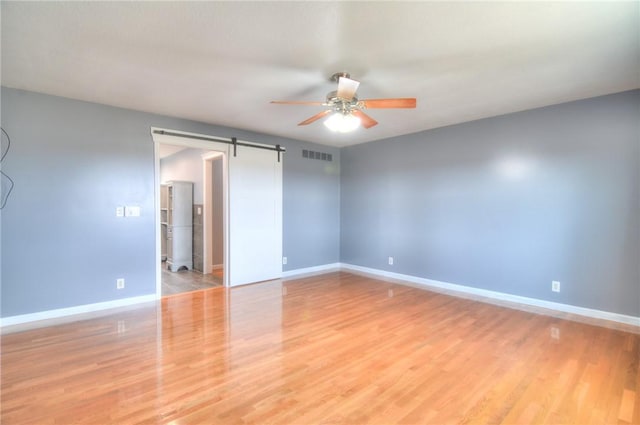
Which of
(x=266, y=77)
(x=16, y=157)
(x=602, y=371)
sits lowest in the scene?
(x=602, y=371)

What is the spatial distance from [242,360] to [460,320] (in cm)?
236

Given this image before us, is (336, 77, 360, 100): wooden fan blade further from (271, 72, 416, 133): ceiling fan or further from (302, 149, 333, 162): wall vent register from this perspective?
(302, 149, 333, 162): wall vent register

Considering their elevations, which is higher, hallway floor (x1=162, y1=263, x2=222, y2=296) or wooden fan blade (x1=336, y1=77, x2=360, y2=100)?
wooden fan blade (x1=336, y1=77, x2=360, y2=100)

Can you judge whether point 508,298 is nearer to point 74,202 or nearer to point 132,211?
point 132,211

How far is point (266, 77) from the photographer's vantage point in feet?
9.45

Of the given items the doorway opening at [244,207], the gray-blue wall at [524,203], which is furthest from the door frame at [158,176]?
the gray-blue wall at [524,203]

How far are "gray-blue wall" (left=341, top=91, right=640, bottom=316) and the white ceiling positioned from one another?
473 millimetres

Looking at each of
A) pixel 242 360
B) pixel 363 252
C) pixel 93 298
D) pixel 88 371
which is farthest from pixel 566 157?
pixel 93 298

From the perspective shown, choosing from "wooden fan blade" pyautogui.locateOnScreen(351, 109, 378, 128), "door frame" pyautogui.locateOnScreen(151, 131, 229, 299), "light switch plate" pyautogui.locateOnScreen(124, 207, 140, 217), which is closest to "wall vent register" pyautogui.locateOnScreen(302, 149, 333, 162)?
"door frame" pyautogui.locateOnScreen(151, 131, 229, 299)

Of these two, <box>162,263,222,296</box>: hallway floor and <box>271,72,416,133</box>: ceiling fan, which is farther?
<box>162,263,222,296</box>: hallway floor

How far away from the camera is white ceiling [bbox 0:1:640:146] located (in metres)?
1.95

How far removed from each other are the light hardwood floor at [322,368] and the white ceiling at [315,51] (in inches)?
97.4

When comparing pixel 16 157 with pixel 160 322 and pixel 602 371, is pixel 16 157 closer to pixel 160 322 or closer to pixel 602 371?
pixel 160 322

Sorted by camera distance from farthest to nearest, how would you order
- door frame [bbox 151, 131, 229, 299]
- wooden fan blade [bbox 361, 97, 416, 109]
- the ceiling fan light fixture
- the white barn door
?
1. the white barn door
2. door frame [bbox 151, 131, 229, 299]
3. the ceiling fan light fixture
4. wooden fan blade [bbox 361, 97, 416, 109]
